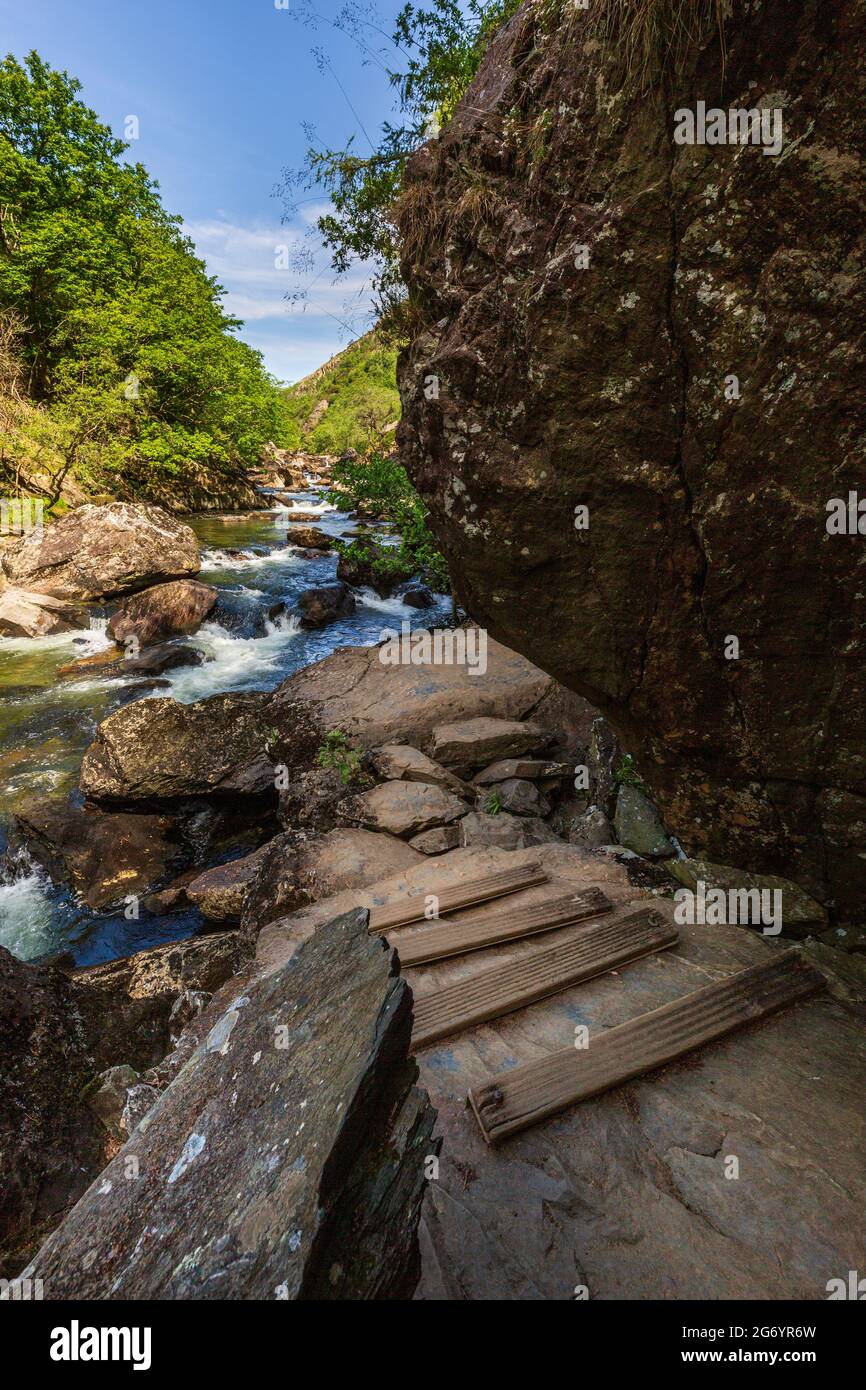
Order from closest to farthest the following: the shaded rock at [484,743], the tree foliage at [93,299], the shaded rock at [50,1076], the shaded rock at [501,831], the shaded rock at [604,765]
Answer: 1. the shaded rock at [50,1076]
2. the shaded rock at [501,831]
3. the shaded rock at [604,765]
4. the shaded rock at [484,743]
5. the tree foliage at [93,299]

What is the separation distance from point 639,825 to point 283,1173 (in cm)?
386

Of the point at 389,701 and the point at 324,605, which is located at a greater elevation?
the point at 324,605

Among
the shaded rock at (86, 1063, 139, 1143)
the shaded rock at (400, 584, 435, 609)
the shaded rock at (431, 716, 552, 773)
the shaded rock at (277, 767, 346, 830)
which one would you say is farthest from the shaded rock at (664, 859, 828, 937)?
the shaded rock at (400, 584, 435, 609)

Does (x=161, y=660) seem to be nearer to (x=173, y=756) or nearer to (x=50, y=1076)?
(x=173, y=756)

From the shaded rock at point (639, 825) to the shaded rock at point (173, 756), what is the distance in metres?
4.55

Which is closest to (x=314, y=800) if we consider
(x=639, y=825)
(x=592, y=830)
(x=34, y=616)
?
(x=592, y=830)

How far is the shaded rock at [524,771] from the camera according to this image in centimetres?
608

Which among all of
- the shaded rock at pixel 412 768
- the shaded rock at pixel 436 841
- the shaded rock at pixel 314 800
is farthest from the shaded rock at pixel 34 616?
the shaded rock at pixel 436 841

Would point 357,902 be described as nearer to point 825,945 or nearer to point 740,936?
point 740,936

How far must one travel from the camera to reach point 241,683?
1151cm

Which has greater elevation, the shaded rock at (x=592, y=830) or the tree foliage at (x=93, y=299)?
the tree foliage at (x=93, y=299)

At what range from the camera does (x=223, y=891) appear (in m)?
6.16

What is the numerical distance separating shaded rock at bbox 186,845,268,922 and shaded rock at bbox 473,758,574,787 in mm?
2482

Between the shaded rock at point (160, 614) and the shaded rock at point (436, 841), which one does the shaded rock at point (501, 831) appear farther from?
the shaded rock at point (160, 614)
